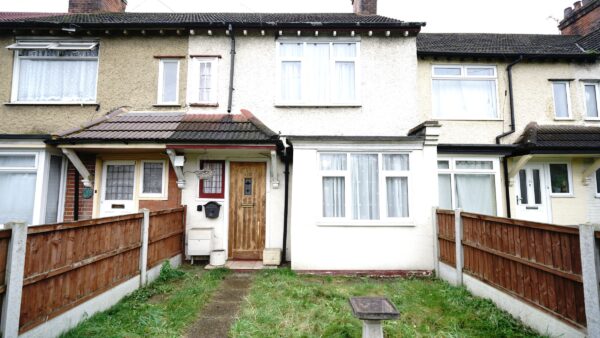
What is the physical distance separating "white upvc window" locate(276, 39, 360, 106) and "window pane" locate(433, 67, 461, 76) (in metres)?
2.89

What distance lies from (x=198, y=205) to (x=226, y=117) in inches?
96.7

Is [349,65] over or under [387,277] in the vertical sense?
over

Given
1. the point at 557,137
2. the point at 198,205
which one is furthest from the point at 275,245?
the point at 557,137

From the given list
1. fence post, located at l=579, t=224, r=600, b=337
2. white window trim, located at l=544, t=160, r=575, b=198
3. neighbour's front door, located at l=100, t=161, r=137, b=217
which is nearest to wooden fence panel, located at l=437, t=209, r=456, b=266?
fence post, located at l=579, t=224, r=600, b=337

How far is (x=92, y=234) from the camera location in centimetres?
432

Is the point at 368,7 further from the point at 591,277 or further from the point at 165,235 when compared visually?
the point at 591,277

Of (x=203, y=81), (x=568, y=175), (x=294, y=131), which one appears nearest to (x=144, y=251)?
(x=294, y=131)

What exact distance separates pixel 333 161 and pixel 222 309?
12.6 feet

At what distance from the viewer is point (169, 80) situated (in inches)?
341

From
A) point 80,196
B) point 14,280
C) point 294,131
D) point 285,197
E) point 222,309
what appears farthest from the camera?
point 294,131

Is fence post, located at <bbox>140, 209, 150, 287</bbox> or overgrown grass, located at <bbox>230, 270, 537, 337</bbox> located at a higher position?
fence post, located at <bbox>140, 209, 150, 287</bbox>

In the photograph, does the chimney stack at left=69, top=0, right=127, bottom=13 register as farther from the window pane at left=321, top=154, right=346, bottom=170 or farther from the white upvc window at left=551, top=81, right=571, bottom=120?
the white upvc window at left=551, top=81, right=571, bottom=120

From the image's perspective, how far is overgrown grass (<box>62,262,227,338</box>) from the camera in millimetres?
3820

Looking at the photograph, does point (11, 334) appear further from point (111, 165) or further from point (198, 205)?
point (111, 165)
